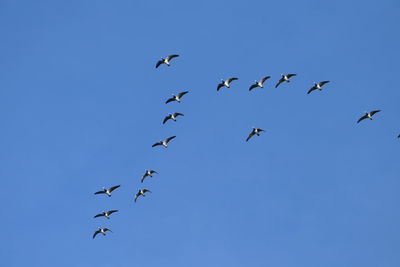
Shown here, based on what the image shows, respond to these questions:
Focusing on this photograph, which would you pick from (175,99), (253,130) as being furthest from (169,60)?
(253,130)

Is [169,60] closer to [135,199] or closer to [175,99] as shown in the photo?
[175,99]

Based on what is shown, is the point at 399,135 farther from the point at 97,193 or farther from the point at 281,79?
the point at 97,193

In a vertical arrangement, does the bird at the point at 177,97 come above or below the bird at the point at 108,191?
above

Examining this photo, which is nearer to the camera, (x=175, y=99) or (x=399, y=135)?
(x=399, y=135)

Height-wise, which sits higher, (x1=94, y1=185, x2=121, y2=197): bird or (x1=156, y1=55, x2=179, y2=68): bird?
(x1=156, y1=55, x2=179, y2=68): bird

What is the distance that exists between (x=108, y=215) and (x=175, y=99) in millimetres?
20975

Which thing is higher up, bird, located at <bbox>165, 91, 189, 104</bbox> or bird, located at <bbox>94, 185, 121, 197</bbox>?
bird, located at <bbox>165, 91, 189, 104</bbox>

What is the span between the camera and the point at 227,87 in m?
148

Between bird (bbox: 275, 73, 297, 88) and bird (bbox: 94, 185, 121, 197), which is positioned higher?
bird (bbox: 275, 73, 297, 88)

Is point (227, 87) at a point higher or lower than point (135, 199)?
higher

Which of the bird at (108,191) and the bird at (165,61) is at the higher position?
the bird at (165,61)

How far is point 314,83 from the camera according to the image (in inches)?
5994

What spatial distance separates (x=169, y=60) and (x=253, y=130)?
16.4 m

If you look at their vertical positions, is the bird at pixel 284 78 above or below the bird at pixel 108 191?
above
